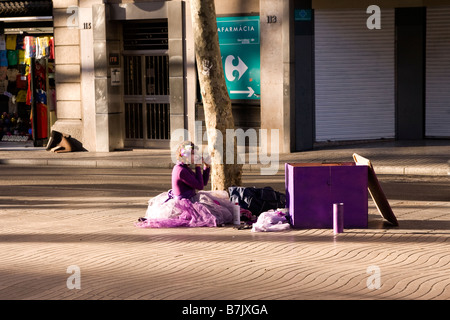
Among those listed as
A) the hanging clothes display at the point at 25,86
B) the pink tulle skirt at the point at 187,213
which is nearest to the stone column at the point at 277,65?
the hanging clothes display at the point at 25,86

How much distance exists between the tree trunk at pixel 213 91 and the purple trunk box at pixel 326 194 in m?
1.97

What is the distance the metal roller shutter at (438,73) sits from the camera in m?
22.5

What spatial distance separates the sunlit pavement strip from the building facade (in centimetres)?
951

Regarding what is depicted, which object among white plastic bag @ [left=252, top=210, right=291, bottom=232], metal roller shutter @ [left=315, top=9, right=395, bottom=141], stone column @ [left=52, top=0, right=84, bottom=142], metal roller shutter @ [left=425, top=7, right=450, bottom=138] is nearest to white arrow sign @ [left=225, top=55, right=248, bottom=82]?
metal roller shutter @ [left=315, top=9, right=395, bottom=141]

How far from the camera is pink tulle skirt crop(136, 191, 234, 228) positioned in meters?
11.6

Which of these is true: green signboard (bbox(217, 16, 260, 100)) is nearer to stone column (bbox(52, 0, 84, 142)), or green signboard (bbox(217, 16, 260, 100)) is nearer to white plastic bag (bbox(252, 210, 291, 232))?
stone column (bbox(52, 0, 84, 142))

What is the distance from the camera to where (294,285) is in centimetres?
811

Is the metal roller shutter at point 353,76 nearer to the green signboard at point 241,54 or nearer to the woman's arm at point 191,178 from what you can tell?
the green signboard at point 241,54

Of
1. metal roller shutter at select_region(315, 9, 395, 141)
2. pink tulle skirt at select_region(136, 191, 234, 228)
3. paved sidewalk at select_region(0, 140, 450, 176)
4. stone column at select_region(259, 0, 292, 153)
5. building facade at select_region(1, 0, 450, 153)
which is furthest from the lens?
metal roller shutter at select_region(315, 9, 395, 141)

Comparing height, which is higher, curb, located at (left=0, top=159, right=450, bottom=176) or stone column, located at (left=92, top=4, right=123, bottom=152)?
stone column, located at (left=92, top=4, right=123, bottom=152)

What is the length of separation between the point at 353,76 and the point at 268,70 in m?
2.56

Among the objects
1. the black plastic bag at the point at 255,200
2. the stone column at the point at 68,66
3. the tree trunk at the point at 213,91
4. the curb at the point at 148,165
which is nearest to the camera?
the black plastic bag at the point at 255,200

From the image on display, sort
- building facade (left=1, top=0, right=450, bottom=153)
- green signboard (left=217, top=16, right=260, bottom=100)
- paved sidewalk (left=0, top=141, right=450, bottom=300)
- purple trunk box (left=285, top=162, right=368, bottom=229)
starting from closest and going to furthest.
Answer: paved sidewalk (left=0, top=141, right=450, bottom=300) → purple trunk box (left=285, top=162, right=368, bottom=229) → building facade (left=1, top=0, right=450, bottom=153) → green signboard (left=217, top=16, right=260, bottom=100)

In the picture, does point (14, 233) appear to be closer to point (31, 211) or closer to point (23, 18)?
point (31, 211)
